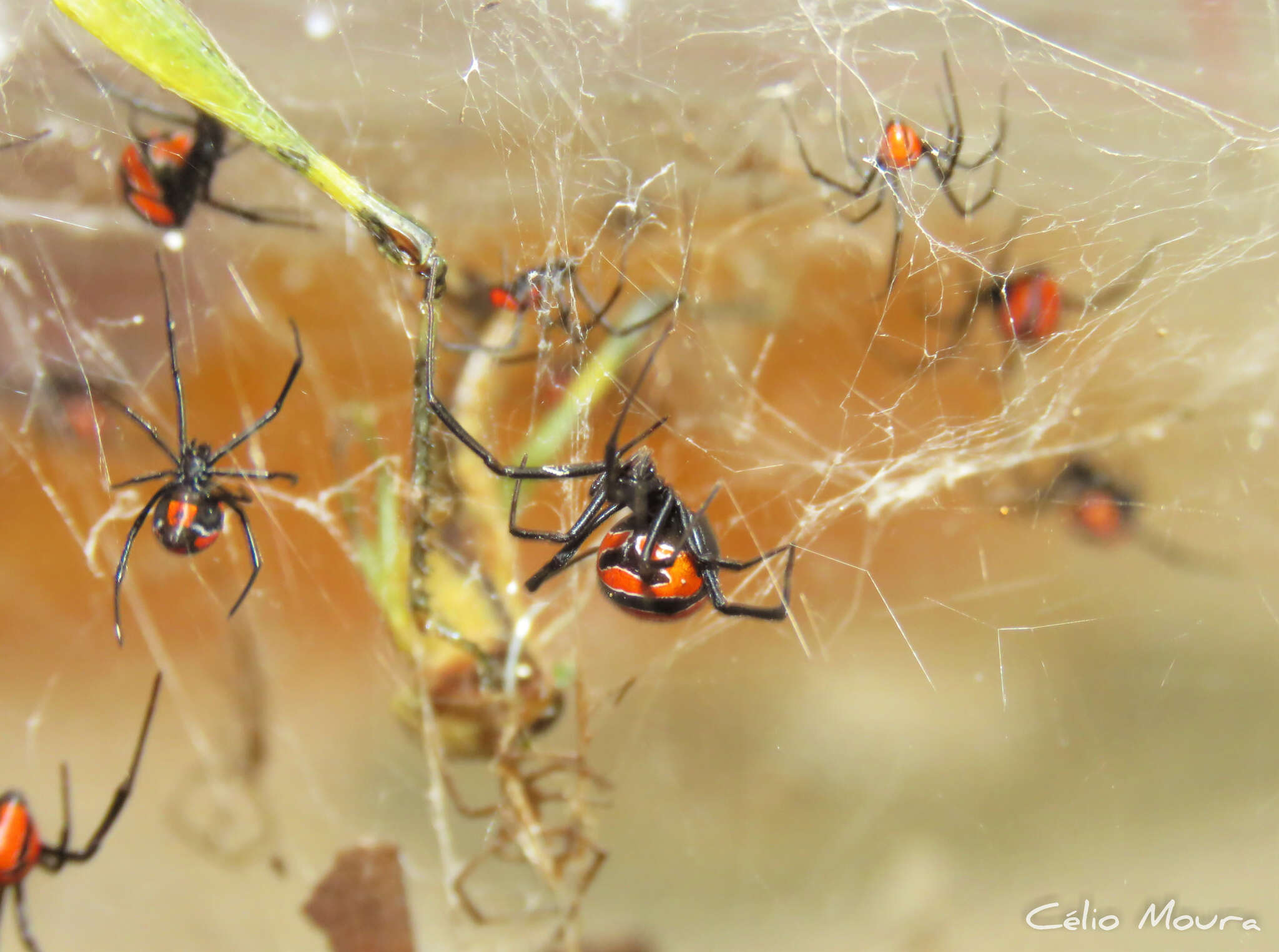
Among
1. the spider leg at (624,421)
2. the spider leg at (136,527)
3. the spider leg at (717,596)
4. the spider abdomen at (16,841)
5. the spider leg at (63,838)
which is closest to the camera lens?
the spider leg at (624,421)

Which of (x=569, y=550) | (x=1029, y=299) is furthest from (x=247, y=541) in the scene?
(x=1029, y=299)

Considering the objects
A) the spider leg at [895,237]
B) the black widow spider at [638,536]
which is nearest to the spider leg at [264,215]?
the black widow spider at [638,536]

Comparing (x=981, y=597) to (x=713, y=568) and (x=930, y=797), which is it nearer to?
(x=930, y=797)

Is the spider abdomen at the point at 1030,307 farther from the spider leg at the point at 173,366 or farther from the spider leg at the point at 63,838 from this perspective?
the spider leg at the point at 63,838

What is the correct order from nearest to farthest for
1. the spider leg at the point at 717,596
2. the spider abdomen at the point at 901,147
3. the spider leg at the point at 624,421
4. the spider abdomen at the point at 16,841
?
1. the spider leg at the point at 624,421
2. the spider leg at the point at 717,596
3. the spider abdomen at the point at 901,147
4. the spider abdomen at the point at 16,841

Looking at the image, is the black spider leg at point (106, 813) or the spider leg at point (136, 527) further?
the black spider leg at point (106, 813)
